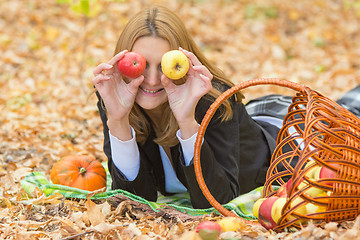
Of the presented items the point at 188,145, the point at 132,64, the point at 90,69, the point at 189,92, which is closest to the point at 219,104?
the point at 189,92

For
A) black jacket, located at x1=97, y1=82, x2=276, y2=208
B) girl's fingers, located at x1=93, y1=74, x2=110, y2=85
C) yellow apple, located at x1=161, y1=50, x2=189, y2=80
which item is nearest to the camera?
yellow apple, located at x1=161, y1=50, x2=189, y2=80

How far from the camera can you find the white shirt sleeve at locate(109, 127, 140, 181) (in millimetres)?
2277

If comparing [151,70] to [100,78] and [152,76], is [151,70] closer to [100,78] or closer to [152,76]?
[152,76]

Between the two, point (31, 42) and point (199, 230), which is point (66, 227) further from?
point (31, 42)

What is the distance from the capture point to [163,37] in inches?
85.9

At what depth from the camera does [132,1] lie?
689cm

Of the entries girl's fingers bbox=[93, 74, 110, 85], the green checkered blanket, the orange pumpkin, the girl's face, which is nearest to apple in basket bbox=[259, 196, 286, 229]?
the green checkered blanket

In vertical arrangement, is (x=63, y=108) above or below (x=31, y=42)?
below

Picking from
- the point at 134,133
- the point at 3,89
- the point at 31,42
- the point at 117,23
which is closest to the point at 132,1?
the point at 117,23

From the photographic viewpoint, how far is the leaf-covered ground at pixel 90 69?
2.09 metres

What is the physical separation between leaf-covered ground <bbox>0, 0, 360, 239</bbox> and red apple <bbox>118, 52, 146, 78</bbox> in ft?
2.17

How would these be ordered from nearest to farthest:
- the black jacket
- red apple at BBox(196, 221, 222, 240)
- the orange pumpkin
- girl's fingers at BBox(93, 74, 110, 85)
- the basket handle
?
red apple at BBox(196, 221, 222, 240) → the basket handle → girl's fingers at BBox(93, 74, 110, 85) → the black jacket → the orange pumpkin

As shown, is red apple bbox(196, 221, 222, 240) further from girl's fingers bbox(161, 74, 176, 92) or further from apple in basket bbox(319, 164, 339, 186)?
girl's fingers bbox(161, 74, 176, 92)

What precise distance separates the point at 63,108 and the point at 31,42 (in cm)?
202
